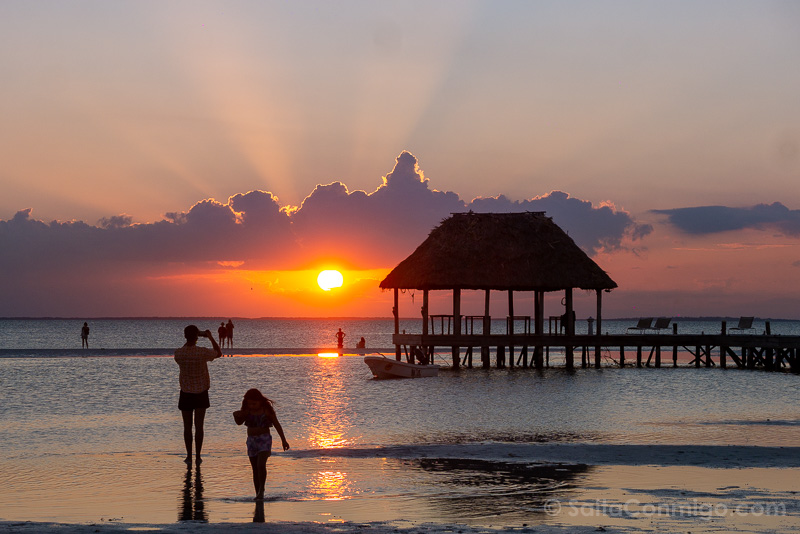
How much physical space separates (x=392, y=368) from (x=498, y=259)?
937 cm

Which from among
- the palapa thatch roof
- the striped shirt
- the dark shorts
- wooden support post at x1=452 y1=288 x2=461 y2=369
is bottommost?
the dark shorts

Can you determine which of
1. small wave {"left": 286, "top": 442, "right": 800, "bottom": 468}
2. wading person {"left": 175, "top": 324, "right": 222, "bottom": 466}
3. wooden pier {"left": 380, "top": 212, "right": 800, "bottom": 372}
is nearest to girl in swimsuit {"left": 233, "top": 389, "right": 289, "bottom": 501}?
wading person {"left": 175, "top": 324, "right": 222, "bottom": 466}

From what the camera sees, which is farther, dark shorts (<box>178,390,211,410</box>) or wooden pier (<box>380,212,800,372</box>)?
wooden pier (<box>380,212,800,372</box>)

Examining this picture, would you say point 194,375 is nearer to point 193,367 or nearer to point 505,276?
point 193,367

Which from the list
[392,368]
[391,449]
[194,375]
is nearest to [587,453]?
[391,449]

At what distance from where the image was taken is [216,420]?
21297 millimetres

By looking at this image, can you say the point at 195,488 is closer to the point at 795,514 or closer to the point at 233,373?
the point at 795,514

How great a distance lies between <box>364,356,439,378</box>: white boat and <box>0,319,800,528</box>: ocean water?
8.35 feet

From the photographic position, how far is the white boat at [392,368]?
3794cm

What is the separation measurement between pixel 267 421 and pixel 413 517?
2268 mm

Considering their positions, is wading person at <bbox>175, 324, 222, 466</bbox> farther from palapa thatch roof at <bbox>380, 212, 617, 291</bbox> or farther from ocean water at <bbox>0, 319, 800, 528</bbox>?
palapa thatch roof at <bbox>380, 212, 617, 291</bbox>

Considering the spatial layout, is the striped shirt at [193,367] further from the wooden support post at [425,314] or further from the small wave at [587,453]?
the wooden support post at [425,314]

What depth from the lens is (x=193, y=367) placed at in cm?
1319

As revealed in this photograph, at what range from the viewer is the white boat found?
124 ft
